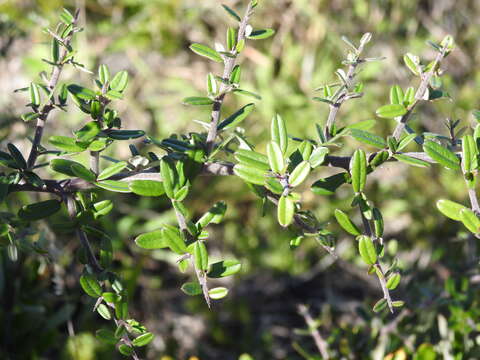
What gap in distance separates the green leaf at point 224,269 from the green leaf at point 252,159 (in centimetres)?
16

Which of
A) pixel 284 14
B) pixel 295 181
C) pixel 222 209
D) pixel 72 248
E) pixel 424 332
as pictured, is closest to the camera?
pixel 295 181

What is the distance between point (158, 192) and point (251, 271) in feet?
4.83

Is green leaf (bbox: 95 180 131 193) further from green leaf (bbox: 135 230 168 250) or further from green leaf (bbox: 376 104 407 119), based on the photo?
green leaf (bbox: 376 104 407 119)

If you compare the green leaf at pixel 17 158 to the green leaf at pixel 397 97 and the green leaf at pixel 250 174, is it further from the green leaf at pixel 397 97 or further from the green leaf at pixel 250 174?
the green leaf at pixel 397 97

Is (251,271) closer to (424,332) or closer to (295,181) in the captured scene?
(424,332)

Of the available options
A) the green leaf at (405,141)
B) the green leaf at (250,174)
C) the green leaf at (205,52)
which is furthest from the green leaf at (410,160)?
the green leaf at (205,52)

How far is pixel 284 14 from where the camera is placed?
2.96 meters

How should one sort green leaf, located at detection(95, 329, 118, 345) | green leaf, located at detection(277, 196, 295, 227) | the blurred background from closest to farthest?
green leaf, located at detection(277, 196, 295, 227) < green leaf, located at detection(95, 329, 118, 345) < the blurred background

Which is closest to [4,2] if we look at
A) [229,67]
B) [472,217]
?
[229,67]

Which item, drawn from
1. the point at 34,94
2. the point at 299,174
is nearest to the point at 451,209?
the point at 299,174

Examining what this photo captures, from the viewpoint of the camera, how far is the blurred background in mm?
1446

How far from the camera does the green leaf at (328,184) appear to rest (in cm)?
81

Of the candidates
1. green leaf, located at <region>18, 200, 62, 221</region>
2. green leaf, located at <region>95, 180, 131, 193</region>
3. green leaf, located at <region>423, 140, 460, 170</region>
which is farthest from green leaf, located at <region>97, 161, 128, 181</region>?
green leaf, located at <region>423, 140, 460, 170</region>

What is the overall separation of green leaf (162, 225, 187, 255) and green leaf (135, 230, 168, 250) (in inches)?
0.4
